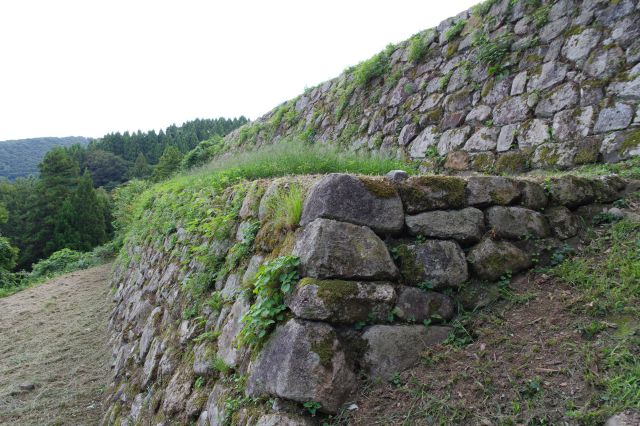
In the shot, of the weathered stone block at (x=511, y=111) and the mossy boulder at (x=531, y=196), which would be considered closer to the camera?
the mossy boulder at (x=531, y=196)

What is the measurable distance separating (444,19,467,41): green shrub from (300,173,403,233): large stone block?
5068 mm

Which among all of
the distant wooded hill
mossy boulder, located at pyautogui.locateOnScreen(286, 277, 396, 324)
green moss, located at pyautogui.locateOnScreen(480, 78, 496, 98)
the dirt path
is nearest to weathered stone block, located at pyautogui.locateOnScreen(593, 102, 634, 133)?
green moss, located at pyautogui.locateOnScreen(480, 78, 496, 98)

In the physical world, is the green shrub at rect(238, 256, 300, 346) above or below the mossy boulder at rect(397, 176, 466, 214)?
below

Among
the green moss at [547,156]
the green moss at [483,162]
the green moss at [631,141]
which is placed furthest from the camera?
the green moss at [483,162]

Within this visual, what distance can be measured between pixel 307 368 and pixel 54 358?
228 inches

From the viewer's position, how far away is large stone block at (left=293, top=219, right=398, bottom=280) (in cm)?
249

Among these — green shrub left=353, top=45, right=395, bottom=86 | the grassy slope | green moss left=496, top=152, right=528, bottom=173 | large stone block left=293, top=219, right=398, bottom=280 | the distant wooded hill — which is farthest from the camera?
the distant wooded hill

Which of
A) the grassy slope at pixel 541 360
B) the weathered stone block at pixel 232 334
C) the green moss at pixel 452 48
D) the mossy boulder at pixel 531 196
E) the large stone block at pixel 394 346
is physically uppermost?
the green moss at pixel 452 48

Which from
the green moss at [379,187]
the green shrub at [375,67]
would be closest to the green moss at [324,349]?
the green moss at [379,187]

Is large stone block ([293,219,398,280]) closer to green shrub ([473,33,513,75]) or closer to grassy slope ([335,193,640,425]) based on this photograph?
grassy slope ([335,193,640,425])

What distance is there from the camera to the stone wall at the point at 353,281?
2334 millimetres

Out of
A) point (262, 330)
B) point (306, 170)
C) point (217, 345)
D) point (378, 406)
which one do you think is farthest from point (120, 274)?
point (378, 406)

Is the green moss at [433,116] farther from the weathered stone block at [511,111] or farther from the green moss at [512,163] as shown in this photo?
the green moss at [512,163]

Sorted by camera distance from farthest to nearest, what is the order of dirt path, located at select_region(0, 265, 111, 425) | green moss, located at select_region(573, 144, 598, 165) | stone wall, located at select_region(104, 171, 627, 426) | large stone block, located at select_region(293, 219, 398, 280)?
dirt path, located at select_region(0, 265, 111, 425) < green moss, located at select_region(573, 144, 598, 165) < large stone block, located at select_region(293, 219, 398, 280) < stone wall, located at select_region(104, 171, 627, 426)
